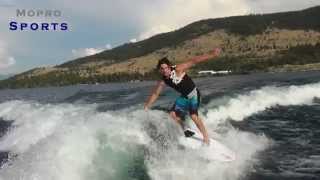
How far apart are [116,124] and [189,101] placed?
8.34 feet

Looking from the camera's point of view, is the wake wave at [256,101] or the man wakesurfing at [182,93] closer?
the man wakesurfing at [182,93]

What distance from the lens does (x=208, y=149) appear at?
1520 cm

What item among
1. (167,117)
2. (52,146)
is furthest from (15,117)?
(52,146)

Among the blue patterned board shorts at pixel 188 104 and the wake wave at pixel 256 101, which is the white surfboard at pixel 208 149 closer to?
the blue patterned board shorts at pixel 188 104

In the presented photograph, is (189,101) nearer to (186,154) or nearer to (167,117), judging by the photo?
(186,154)

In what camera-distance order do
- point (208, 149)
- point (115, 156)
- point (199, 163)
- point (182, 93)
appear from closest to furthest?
point (115, 156)
point (199, 163)
point (208, 149)
point (182, 93)

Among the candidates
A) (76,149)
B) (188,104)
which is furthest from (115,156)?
(188,104)

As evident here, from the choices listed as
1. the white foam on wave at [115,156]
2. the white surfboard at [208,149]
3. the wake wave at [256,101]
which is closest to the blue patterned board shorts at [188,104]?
the white surfboard at [208,149]

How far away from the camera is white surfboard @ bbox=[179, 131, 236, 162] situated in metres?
15.0

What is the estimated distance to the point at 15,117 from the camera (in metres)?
32.4

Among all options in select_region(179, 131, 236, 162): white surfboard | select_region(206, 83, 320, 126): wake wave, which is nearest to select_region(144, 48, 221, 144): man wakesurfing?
select_region(179, 131, 236, 162): white surfboard

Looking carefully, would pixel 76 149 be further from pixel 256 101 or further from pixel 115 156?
pixel 256 101

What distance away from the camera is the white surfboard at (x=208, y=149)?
14992 millimetres

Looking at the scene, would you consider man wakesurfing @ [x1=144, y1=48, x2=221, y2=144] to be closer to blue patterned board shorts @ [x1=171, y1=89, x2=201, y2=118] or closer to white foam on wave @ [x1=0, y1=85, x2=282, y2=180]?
blue patterned board shorts @ [x1=171, y1=89, x2=201, y2=118]
